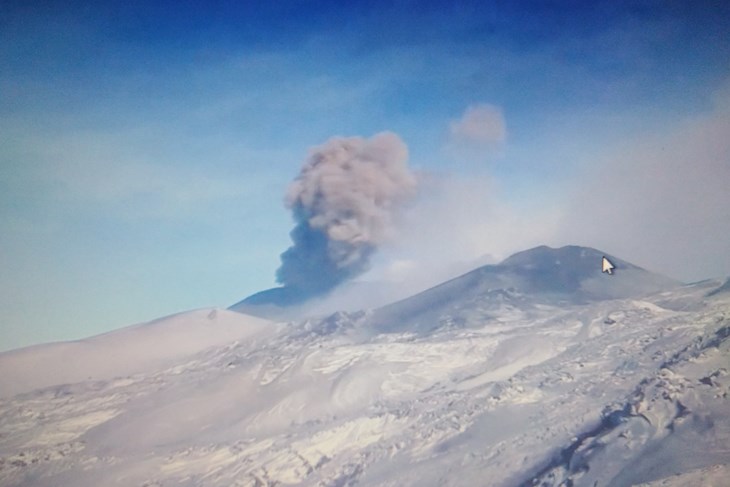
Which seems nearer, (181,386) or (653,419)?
(653,419)

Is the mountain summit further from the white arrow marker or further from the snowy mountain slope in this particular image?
the snowy mountain slope

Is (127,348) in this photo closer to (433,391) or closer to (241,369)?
(241,369)

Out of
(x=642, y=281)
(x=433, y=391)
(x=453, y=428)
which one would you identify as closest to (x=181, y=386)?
(x=433, y=391)

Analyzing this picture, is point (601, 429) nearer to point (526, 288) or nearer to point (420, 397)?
point (420, 397)

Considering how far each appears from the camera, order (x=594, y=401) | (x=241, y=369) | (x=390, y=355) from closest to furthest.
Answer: (x=594, y=401) → (x=390, y=355) → (x=241, y=369)

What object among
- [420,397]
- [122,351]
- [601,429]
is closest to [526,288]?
[420,397]

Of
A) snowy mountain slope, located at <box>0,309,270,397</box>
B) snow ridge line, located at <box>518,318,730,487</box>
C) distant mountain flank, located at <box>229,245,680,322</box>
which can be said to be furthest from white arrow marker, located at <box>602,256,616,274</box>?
snowy mountain slope, located at <box>0,309,270,397</box>
